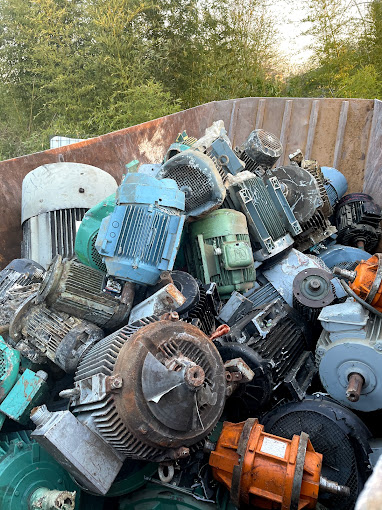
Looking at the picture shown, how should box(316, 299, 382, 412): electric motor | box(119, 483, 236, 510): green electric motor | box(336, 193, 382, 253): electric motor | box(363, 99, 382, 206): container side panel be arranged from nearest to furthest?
box(119, 483, 236, 510): green electric motor
box(316, 299, 382, 412): electric motor
box(336, 193, 382, 253): electric motor
box(363, 99, 382, 206): container side panel

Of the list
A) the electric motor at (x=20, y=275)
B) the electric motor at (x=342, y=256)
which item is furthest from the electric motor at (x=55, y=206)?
the electric motor at (x=342, y=256)

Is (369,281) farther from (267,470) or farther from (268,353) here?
(267,470)

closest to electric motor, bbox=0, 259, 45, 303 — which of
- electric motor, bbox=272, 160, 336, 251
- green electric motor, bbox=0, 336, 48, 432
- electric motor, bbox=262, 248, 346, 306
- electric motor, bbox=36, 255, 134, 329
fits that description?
electric motor, bbox=36, 255, 134, 329

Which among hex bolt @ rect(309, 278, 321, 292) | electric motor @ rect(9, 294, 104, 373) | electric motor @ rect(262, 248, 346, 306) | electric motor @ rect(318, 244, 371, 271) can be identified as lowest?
electric motor @ rect(318, 244, 371, 271)

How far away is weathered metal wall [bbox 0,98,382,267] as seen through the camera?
3.90 meters

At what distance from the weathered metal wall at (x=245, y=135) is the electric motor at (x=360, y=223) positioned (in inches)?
15.1

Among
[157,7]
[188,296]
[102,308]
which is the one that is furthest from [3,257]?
[157,7]

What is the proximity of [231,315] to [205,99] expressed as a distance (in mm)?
5415

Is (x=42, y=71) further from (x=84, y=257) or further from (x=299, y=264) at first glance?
(x=299, y=264)

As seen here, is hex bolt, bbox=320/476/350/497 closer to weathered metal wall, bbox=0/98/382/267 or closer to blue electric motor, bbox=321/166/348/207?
blue electric motor, bbox=321/166/348/207

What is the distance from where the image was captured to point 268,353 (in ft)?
8.26

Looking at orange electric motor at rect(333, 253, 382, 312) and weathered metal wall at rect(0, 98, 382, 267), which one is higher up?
weathered metal wall at rect(0, 98, 382, 267)

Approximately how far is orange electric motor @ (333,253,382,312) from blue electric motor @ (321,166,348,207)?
1559mm

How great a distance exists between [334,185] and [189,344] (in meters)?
2.64
